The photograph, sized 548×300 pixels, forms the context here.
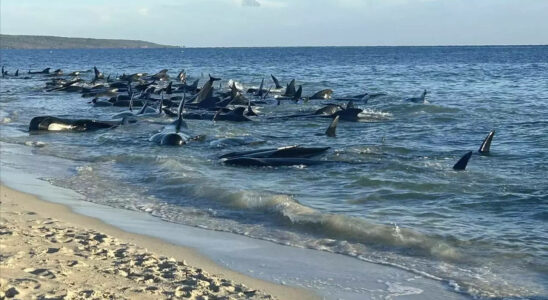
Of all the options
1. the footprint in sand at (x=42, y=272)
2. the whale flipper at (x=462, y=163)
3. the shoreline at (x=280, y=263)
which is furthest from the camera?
the whale flipper at (x=462, y=163)

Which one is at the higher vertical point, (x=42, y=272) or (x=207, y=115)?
(x=42, y=272)

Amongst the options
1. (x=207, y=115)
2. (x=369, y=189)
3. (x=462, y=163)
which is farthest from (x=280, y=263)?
(x=207, y=115)

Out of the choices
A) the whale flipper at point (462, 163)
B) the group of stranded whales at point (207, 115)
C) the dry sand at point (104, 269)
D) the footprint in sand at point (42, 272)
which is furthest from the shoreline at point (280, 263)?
the whale flipper at point (462, 163)

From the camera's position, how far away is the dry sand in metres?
5.67

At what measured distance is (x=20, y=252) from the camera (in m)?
6.66

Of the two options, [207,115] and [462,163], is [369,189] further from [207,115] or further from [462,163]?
[207,115]

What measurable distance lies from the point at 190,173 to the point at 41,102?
1921cm

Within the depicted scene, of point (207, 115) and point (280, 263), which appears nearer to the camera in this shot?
point (280, 263)

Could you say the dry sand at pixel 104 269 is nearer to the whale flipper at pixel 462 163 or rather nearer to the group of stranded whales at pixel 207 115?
the group of stranded whales at pixel 207 115

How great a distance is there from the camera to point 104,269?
635 cm

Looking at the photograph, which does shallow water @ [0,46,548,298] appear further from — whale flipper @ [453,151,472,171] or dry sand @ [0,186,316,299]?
dry sand @ [0,186,316,299]

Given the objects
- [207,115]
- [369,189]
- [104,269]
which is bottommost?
[207,115]

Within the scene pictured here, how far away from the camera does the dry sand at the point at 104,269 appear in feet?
18.6

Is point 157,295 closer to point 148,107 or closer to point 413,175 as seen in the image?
point 413,175
